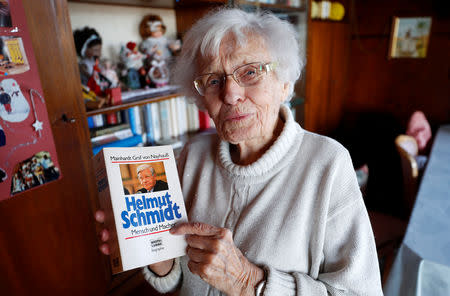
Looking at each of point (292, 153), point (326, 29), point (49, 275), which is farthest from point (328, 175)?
point (326, 29)

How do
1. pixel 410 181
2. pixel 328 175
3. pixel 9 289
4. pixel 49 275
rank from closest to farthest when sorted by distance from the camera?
pixel 328 175
pixel 9 289
pixel 49 275
pixel 410 181

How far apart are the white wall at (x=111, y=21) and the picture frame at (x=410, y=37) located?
111 inches

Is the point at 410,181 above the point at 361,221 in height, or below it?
below

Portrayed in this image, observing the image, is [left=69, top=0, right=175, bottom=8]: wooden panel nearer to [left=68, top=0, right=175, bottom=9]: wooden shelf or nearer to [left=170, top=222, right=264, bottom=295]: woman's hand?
[left=68, top=0, right=175, bottom=9]: wooden shelf

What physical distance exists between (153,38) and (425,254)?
1810 mm

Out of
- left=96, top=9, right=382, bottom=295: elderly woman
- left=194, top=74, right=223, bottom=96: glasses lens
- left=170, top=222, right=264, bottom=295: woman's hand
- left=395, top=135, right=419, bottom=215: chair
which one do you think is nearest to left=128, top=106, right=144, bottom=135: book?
left=96, top=9, right=382, bottom=295: elderly woman

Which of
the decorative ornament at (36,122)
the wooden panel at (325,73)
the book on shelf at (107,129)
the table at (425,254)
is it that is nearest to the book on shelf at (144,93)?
the book on shelf at (107,129)

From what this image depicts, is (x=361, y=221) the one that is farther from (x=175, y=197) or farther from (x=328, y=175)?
(x=175, y=197)

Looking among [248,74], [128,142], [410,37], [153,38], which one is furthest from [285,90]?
[410,37]

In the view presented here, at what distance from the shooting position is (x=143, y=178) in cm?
73

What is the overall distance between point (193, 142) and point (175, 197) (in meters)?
0.38

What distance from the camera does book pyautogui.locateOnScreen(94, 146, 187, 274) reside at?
67cm

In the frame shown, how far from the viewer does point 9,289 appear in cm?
124

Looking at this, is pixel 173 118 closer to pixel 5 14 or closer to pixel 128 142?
pixel 128 142
